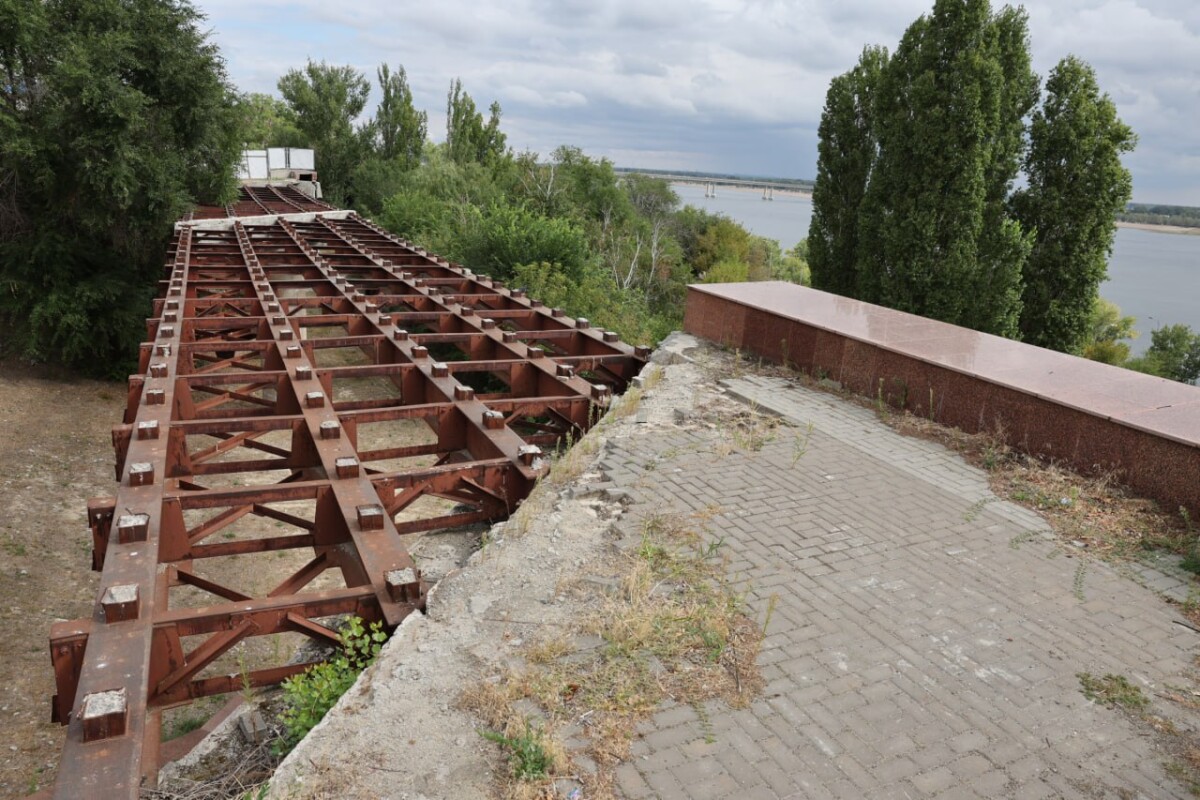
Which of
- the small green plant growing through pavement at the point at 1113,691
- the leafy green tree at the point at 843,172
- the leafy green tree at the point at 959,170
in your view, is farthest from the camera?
the leafy green tree at the point at 843,172

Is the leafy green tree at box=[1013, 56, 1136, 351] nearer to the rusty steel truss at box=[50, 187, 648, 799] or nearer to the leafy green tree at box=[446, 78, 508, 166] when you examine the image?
the rusty steel truss at box=[50, 187, 648, 799]

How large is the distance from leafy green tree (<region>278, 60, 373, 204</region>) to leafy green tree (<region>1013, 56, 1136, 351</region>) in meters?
38.5

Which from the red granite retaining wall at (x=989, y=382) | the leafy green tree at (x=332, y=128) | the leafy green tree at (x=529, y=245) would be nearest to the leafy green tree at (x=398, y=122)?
the leafy green tree at (x=332, y=128)

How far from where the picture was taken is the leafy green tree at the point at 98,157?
44.3 ft

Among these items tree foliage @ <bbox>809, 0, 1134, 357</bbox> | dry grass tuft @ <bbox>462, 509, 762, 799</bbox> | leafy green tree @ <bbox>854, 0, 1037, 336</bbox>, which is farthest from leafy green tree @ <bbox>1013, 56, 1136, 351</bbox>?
dry grass tuft @ <bbox>462, 509, 762, 799</bbox>

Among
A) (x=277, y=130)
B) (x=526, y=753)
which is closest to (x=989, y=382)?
(x=526, y=753)

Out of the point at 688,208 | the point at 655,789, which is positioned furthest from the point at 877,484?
the point at 688,208

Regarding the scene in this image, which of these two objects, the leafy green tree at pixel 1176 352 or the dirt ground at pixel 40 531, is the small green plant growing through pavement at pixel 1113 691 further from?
the leafy green tree at pixel 1176 352

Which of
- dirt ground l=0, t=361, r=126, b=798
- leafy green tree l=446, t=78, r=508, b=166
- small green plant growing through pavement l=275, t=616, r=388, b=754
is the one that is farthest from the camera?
leafy green tree l=446, t=78, r=508, b=166

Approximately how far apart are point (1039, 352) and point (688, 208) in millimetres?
49430

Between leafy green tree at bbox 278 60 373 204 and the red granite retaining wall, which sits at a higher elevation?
leafy green tree at bbox 278 60 373 204

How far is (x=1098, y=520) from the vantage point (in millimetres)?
5473

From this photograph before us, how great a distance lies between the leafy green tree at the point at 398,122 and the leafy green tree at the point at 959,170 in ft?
114

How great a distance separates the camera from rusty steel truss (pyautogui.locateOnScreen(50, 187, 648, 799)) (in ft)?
10.2
